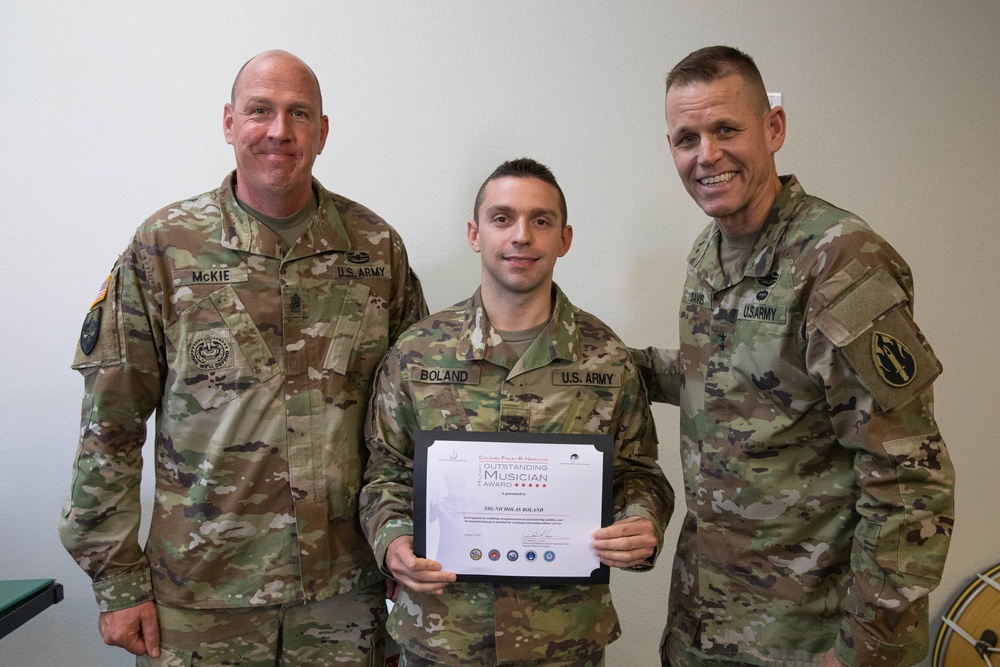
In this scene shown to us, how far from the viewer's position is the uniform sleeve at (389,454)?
1.82 meters

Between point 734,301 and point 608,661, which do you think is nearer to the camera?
point 734,301

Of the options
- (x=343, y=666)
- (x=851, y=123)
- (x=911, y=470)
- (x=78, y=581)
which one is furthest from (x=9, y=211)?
(x=851, y=123)

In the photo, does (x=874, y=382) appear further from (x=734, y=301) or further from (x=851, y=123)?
(x=851, y=123)

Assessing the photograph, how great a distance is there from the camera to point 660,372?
6.89 ft

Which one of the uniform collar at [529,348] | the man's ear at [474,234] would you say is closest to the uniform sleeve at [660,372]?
the uniform collar at [529,348]

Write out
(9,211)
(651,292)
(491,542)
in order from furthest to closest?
(651,292), (9,211), (491,542)

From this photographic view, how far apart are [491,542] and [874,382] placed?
0.88 meters

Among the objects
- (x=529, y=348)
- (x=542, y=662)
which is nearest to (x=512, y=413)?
(x=529, y=348)

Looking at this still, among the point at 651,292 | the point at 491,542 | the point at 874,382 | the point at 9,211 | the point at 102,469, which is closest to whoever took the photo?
the point at 874,382

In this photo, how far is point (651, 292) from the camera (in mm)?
2621

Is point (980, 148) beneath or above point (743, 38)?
beneath

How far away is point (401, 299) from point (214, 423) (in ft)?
1.95

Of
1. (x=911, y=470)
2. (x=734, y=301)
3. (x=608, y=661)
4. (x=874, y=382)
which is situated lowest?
(x=608, y=661)

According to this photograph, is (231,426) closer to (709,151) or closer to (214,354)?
(214,354)
